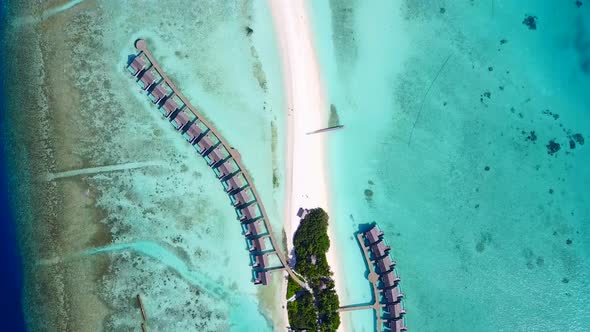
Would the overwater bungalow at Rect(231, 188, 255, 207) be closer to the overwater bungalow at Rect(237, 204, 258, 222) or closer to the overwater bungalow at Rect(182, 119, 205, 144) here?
the overwater bungalow at Rect(237, 204, 258, 222)

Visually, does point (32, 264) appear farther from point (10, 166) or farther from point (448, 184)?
point (448, 184)

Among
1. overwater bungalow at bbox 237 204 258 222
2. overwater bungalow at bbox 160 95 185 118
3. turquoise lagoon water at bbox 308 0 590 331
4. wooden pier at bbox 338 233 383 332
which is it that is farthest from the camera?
turquoise lagoon water at bbox 308 0 590 331

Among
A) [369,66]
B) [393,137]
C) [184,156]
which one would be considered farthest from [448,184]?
[184,156]

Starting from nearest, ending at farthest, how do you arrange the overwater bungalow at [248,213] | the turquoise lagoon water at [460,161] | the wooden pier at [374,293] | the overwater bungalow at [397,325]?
1. the overwater bungalow at [248,213]
2. the overwater bungalow at [397,325]
3. the wooden pier at [374,293]
4. the turquoise lagoon water at [460,161]

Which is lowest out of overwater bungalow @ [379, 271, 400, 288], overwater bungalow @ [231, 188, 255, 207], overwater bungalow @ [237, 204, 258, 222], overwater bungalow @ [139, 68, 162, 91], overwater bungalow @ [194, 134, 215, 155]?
overwater bungalow @ [379, 271, 400, 288]

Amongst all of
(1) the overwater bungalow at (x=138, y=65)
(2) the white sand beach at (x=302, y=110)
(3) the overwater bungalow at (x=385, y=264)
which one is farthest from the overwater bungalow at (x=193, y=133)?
(3) the overwater bungalow at (x=385, y=264)

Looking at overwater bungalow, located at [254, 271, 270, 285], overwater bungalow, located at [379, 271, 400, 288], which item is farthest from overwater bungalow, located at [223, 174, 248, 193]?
overwater bungalow, located at [379, 271, 400, 288]

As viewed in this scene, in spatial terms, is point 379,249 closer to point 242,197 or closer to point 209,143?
point 242,197

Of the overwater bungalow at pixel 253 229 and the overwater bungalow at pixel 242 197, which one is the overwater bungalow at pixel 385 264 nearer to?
the overwater bungalow at pixel 253 229
